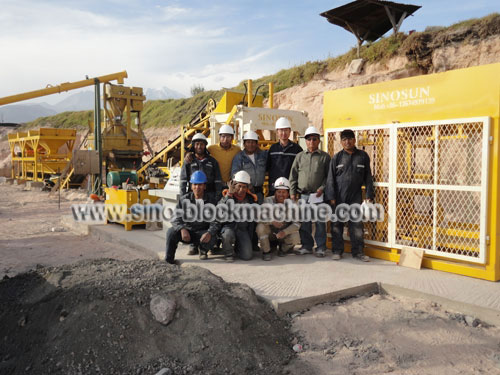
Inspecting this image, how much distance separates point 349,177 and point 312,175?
54cm

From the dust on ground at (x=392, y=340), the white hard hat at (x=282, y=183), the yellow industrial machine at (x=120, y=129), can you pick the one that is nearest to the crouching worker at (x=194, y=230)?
the white hard hat at (x=282, y=183)

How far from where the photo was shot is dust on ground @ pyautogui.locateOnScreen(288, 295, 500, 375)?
126 inches

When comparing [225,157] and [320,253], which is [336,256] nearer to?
[320,253]

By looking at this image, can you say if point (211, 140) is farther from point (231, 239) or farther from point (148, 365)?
point (148, 365)

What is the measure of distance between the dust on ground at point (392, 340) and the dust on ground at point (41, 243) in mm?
3795

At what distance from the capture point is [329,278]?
4.86m

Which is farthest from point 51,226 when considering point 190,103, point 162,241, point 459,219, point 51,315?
point 190,103

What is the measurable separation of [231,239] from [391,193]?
90.1 inches

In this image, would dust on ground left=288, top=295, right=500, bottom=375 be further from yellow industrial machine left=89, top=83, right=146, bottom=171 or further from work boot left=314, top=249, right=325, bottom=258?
yellow industrial machine left=89, top=83, right=146, bottom=171

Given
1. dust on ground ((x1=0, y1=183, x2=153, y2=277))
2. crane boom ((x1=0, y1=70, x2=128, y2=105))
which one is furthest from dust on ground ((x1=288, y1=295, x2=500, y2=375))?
crane boom ((x1=0, y1=70, x2=128, y2=105))

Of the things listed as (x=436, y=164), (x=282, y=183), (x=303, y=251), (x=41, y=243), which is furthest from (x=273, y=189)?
(x=41, y=243)

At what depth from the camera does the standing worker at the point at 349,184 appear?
5.69 meters

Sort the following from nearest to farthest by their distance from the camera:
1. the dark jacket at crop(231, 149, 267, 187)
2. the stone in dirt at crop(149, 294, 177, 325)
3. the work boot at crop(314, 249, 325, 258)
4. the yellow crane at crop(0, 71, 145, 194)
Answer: the stone in dirt at crop(149, 294, 177, 325) < the work boot at crop(314, 249, 325, 258) < the dark jacket at crop(231, 149, 267, 187) < the yellow crane at crop(0, 71, 145, 194)

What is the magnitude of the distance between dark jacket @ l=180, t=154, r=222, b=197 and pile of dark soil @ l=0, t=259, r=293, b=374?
1997 mm
